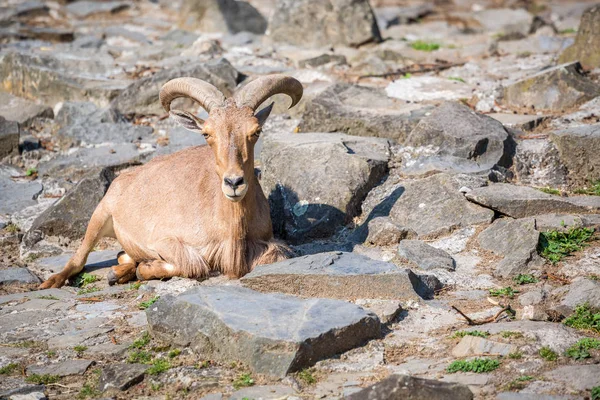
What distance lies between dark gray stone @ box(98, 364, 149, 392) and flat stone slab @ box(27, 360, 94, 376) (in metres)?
0.22

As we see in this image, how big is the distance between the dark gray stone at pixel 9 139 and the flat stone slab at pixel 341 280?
5294 millimetres

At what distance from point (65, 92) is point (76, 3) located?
9181 mm

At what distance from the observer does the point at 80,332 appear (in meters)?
5.89

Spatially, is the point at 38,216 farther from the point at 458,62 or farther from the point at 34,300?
the point at 458,62

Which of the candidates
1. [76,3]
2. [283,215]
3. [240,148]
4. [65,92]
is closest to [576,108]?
[283,215]

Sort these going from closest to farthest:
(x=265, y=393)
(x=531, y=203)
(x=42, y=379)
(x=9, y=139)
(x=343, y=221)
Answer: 1. (x=265, y=393)
2. (x=42, y=379)
3. (x=531, y=203)
4. (x=343, y=221)
5. (x=9, y=139)

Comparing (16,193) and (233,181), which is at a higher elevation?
(233,181)

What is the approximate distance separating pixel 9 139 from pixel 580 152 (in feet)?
22.7

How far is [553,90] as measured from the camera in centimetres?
972

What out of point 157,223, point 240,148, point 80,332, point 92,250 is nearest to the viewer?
point 80,332

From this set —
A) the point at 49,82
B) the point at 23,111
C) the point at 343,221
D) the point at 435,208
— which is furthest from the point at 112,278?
the point at 49,82

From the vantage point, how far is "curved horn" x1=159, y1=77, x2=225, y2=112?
269 inches

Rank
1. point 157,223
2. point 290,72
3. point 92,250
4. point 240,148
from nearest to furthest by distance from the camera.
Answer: point 240,148, point 157,223, point 92,250, point 290,72

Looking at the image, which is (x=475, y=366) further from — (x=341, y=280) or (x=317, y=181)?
(x=317, y=181)
